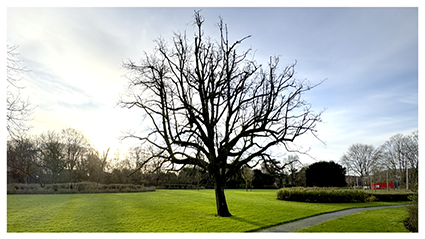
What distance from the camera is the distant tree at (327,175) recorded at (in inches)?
1173

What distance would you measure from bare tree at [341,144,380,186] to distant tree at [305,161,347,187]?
14.8 meters

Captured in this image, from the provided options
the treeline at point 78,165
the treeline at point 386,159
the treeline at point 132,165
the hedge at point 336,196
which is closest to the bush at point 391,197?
the hedge at point 336,196

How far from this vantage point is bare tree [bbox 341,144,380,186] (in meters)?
41.8

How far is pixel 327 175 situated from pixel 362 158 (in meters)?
17.2

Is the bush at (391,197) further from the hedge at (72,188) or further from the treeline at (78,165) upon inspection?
the hedge at (72,188)

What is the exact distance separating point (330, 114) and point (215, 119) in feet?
20.5

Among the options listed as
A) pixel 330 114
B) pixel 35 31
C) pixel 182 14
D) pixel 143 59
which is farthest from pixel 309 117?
pixel 35 31

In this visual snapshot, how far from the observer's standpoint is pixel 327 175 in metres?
30.0

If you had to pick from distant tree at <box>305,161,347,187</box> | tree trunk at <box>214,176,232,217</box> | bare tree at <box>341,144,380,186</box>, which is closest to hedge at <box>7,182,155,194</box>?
tree trunk at <box>214,176,232,217</box>

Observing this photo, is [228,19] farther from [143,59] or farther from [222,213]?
[222,213]

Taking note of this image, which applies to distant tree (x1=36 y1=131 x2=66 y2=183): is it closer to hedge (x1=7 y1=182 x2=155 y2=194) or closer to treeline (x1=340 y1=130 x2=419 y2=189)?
hedge (x1=7 y1=182 x2=155 y2=194)

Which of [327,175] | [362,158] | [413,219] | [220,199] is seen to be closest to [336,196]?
[327,175]

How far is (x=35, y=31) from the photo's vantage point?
1203 cm

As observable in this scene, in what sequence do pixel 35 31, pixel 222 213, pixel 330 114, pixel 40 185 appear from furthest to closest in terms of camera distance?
pixel 40 185 < pixel 330 114 < pixel 222 213 < pixel 35 31
